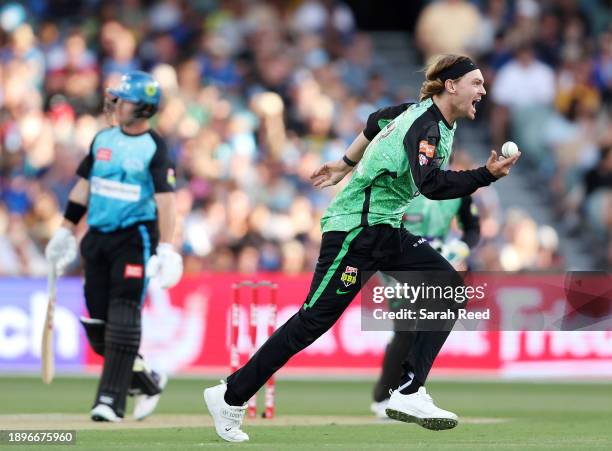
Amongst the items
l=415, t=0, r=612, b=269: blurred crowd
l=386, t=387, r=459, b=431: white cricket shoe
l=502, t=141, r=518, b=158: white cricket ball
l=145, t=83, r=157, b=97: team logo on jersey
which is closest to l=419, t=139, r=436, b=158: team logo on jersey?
l=502, t=141, r=518, b=158: white cricket ball

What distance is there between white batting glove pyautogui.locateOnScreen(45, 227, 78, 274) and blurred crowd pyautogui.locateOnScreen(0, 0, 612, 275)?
21.5ft

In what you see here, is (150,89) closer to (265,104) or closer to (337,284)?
(337,284)

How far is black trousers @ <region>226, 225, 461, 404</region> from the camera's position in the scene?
30.8ft

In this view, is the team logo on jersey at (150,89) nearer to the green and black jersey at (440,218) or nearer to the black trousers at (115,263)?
the black trousers at (115,263)

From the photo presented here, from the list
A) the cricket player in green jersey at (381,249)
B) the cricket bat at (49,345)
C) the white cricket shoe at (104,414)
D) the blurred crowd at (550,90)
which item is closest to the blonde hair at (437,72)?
the cricket player in green jersey at (381,249)

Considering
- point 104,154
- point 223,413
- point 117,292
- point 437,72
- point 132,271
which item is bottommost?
point 223,413

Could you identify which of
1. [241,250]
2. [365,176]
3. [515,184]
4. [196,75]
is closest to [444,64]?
[365,176]

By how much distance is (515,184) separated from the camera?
77.1 ft

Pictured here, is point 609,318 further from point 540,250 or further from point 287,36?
point 287,36

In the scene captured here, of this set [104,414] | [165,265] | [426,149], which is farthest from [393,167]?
[104,414]

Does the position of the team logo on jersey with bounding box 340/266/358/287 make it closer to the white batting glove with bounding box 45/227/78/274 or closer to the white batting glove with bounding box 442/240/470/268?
the white batting glove with bounding box 442/240/470/268

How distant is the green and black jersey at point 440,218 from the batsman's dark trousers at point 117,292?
222 cm

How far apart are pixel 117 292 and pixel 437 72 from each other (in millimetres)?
3483

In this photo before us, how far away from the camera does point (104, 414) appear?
37.6ft
